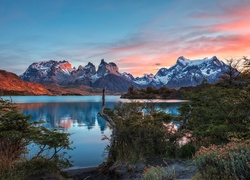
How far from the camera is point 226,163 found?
5.61 m

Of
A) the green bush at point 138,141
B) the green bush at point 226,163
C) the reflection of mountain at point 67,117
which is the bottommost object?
the reflection of mountain at point 67,117

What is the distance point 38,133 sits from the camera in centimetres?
1159

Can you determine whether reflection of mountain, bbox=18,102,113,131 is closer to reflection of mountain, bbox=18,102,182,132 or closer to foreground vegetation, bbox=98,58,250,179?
reflection of mountain, bbox=18,102,182,132

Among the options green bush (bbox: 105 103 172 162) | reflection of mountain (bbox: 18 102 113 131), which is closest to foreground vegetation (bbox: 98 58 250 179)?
green bush (bbox: 105 103 172 162)

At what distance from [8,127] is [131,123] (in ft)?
18.7

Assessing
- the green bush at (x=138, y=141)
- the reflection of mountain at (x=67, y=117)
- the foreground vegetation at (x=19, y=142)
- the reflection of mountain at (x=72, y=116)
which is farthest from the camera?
the reflection of mountain at (x=67, y=117)

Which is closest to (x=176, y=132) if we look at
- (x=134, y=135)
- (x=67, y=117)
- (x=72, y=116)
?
(x=134, y=135)

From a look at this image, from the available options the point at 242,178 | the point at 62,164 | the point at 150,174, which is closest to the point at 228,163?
the point at 242,178

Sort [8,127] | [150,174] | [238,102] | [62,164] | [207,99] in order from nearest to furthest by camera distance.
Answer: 1. [150,174]
2. [238,102]
3. [8,127]
4. [62,164]
5. [207,99]

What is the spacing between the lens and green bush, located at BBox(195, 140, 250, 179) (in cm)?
554

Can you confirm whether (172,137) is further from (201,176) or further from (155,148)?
(201,176)

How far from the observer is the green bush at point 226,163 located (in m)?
5.54

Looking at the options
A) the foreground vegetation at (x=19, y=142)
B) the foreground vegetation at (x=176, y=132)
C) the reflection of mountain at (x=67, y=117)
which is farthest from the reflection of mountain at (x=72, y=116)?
the foreground vegetation at (x=19, y=142)

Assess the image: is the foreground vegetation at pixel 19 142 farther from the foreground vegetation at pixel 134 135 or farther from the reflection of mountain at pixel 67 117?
the reflection of mountain at pixel 67 117
